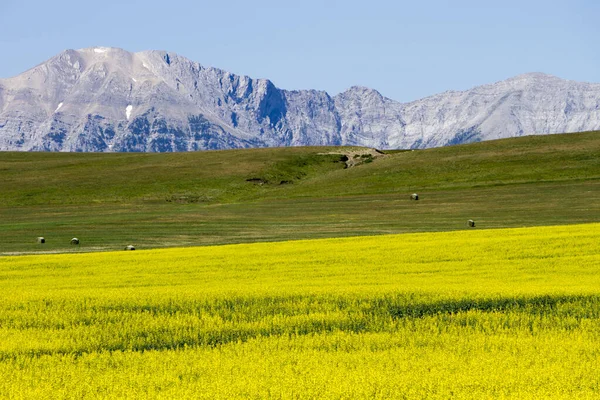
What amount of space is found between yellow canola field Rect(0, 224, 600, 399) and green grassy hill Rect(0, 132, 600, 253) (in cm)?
2124

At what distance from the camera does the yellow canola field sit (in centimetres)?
1251

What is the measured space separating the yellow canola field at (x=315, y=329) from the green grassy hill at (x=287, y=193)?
69.7ft

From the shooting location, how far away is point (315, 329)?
17.4 m

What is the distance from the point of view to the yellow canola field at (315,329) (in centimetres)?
1251

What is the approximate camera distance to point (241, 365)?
1378 centimetres

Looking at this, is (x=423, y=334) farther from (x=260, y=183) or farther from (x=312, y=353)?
(x=260, y=183)

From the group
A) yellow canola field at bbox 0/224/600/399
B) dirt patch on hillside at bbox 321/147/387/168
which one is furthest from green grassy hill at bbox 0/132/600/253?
yellow canola field at bbox 0/224/600/399

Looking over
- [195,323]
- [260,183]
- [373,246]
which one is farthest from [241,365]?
[260,183]

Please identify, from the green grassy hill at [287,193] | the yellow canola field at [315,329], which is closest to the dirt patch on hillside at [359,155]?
the green grassy hill at [287,193]

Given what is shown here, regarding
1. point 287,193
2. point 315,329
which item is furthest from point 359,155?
point 315,329

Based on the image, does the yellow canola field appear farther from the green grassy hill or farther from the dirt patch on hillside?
the dirt patch on hillside

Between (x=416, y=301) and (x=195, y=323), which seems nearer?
(x=195, y=323)

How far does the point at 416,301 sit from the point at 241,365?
693 cm

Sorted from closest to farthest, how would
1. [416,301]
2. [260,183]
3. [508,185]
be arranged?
[416,301] < [508,185] < [260,183]
